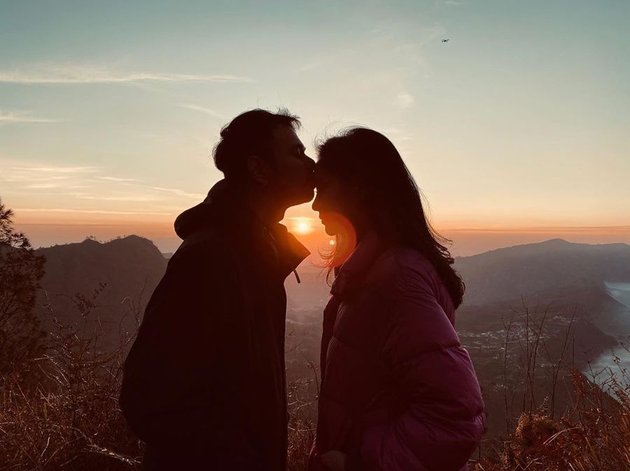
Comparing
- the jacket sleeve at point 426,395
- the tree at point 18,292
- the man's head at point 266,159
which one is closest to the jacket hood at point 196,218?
the man's head at point 266,159

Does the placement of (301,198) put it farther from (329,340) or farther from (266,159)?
(329,340)

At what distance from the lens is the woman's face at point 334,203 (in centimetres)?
218

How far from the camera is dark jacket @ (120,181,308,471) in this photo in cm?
172

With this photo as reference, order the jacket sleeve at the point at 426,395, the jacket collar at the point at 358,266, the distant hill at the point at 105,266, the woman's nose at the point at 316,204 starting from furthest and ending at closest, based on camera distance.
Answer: the distant hill at the point at 105,266 < the woman's nose at the point at 316,204 < the jacket collar at the point at 358,266 < the jacket sleeve at the point at 426,395

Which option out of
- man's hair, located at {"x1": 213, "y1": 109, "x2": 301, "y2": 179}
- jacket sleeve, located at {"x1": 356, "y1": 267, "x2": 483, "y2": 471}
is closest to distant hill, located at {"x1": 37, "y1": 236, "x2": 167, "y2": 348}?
man's hair, located at {"x1": 213, "y1": 109, "x2": 301, "y2": 179}

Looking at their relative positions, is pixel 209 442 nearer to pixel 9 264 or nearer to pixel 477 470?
pixel 477 470

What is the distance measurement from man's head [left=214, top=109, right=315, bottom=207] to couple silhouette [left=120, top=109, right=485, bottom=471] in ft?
0.09

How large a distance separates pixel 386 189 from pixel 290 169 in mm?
534

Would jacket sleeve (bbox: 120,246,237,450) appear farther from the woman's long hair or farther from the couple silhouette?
the woman's long hair

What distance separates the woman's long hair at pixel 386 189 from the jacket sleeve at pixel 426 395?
36 cm

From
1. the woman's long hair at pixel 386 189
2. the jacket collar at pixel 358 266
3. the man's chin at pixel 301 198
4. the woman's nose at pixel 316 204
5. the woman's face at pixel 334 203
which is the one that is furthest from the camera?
the man's chin at pixel 301 198

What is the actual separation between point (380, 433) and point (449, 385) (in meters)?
0.34

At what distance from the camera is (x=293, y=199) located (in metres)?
2.43

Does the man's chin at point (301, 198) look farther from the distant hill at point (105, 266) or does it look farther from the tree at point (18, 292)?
the distant hill at point (105, 266)
